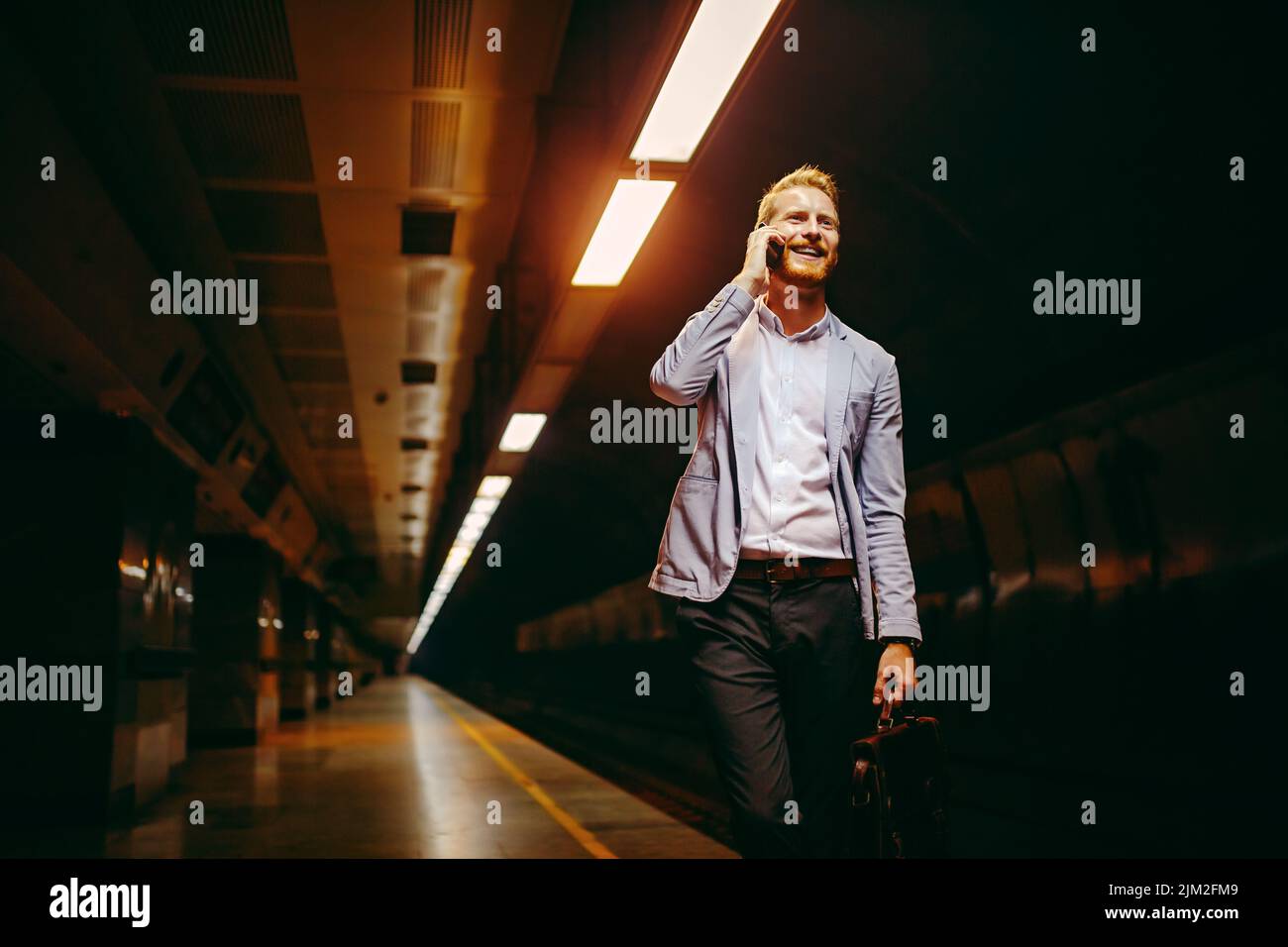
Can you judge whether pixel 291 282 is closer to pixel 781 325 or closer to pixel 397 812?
pixel 397 812

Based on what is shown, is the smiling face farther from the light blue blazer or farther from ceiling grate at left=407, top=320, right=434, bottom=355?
ceiling grate at left=407, top=320, right=434, bottom=355

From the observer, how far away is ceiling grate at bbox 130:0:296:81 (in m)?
6.50

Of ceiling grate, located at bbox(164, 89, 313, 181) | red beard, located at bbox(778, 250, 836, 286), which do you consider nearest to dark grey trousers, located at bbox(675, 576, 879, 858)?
Answer: red beard, located at bbox(778, 250, 836, 286)

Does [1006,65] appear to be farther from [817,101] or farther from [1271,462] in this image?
[1271,462]

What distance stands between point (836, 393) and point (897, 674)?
0.70 meters

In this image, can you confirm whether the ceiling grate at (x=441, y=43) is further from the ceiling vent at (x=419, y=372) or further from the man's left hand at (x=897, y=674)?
the ceiling vent at (x=419, y=372)

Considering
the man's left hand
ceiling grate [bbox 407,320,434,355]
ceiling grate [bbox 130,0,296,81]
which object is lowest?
the man's left hand

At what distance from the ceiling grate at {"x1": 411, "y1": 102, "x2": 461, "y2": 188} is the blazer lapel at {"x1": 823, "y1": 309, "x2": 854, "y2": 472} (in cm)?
554

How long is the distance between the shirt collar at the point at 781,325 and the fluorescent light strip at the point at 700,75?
1.56 m

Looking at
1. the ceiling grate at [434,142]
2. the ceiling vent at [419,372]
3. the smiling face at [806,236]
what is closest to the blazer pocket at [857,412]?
the smiling face at [806,236]

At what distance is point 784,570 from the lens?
9.07ft

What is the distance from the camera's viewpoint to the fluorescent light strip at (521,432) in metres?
10.8

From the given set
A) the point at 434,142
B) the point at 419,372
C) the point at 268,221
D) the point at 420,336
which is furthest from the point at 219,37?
the point at 419,372
